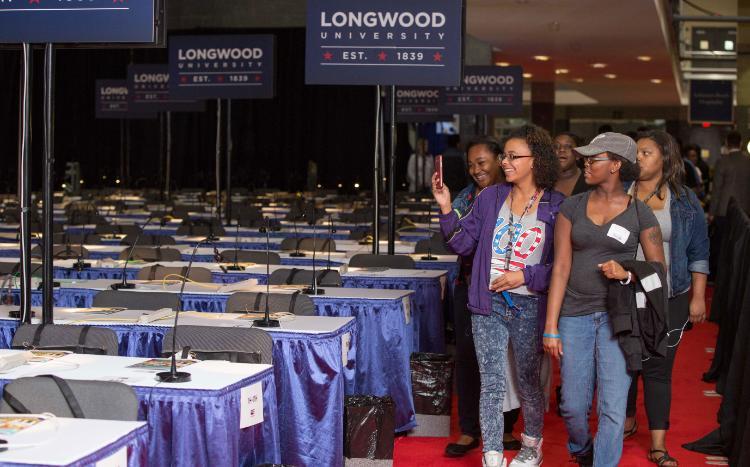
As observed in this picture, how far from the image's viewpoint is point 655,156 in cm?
578

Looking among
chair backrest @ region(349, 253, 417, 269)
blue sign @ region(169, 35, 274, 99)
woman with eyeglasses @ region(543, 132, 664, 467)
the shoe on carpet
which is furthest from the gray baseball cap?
blue sign @ region(169, 35, 274, 99)

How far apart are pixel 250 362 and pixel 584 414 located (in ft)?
4.71

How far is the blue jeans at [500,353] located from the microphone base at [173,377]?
161 centimetres

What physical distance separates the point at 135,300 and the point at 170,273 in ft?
4.22

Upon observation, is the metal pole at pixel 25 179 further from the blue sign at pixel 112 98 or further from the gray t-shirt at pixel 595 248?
the blue sign at pixel 112 98

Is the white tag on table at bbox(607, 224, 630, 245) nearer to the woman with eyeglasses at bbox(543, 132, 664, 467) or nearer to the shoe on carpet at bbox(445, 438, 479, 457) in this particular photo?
the woman with eyeglasses at bbox(543, 132, 664, 467)

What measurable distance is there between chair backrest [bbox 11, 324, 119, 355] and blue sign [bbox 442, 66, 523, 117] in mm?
12561

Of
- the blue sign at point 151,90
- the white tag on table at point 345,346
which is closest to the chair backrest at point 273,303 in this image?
the white tag on table at point 345,346

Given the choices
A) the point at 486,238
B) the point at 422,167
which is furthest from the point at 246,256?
the point at 422,167

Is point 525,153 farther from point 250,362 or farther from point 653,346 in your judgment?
point 250,362

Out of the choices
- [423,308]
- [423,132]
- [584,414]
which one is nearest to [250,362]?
[584,414]

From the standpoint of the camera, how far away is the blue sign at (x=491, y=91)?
1698 cm

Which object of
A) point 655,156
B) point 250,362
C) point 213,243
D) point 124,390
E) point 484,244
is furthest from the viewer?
point 213,243

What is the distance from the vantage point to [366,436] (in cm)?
540
